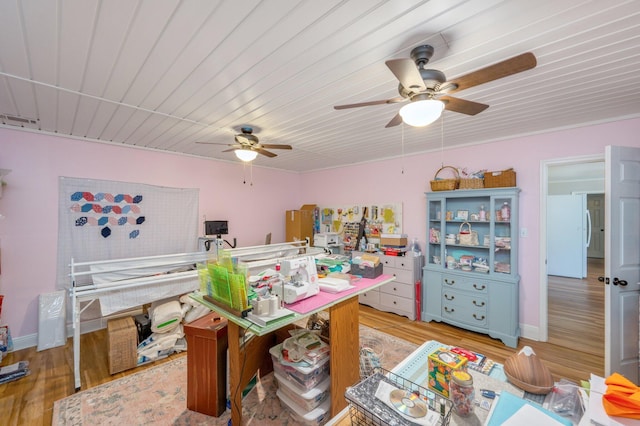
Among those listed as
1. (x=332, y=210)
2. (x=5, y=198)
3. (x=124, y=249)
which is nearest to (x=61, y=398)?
(x=124, y=249)

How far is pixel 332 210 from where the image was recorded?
17.1ft

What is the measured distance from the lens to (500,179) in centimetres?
312

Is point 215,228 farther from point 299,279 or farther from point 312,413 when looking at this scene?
point 312,413

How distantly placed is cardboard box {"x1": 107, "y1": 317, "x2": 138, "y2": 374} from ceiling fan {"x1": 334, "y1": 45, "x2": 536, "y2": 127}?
3151mm

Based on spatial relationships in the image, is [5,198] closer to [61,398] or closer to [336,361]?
[61,398]

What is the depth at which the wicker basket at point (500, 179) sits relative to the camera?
3066mm

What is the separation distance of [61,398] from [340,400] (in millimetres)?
2330

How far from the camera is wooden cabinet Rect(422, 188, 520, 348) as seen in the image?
3.07 meters

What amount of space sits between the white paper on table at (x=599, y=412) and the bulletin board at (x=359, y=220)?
11.3 ft

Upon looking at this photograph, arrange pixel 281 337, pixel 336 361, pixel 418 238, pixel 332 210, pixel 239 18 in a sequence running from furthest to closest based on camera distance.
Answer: pixel 332 210 < pixel 418 238 < pixel 281 337 < pixel 336 361 < pixel 239 18

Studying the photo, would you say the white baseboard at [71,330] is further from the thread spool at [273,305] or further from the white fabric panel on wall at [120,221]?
the thread spool at [273,305]

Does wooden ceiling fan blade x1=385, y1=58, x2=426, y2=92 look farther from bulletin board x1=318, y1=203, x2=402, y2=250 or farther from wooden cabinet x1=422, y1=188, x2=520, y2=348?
bulletin board x1=318, y1=203, x2=402, y2=250

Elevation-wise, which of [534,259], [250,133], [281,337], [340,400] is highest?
[250,133]

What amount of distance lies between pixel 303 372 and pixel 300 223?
11.8 feet
